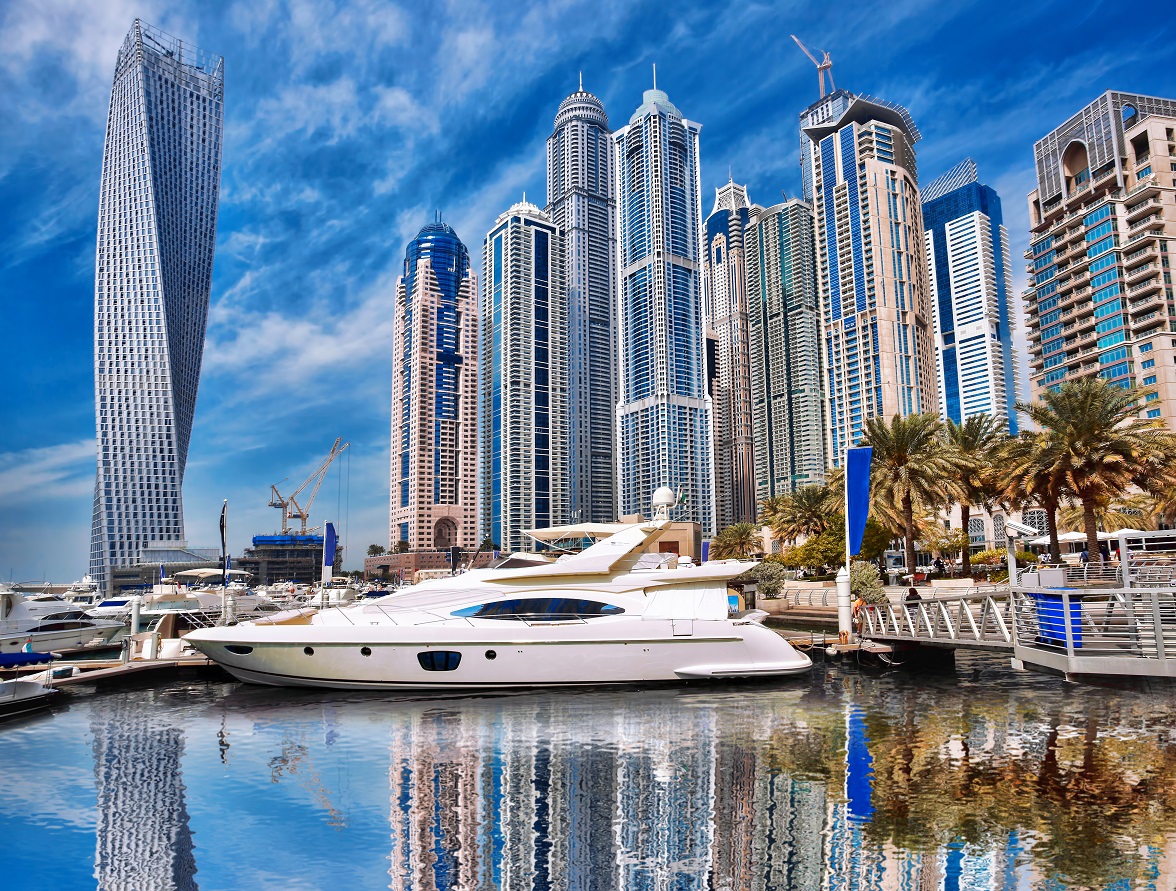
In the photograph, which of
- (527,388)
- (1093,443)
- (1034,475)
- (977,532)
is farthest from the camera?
(527,388)

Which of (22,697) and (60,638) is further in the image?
(60,638)

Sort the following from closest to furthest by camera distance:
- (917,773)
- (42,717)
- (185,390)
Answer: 1. (917,773)
2. (42,717)
3. (185,390)

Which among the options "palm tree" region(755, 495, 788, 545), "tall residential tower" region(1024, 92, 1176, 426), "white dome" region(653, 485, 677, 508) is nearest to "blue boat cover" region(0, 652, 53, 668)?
"white dome" region(653, 485, 677, 508)

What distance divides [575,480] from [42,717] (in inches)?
7038

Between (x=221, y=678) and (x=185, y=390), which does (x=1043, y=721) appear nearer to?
(x=221, y=678)

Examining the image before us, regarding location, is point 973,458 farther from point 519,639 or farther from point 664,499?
point 519,639

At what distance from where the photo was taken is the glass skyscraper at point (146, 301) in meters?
132

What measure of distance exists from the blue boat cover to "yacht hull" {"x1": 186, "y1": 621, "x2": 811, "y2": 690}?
9.58 m

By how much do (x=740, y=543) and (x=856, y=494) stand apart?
6572 centimetres

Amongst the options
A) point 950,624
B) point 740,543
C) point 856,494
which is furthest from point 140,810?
point 740,543

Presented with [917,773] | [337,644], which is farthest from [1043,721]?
[337,644]

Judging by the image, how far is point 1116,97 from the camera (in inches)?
3720

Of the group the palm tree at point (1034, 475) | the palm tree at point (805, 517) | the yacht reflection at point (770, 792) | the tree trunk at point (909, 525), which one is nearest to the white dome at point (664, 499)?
the yacht reflection at point (770, 792)

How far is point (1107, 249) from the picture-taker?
292ft
